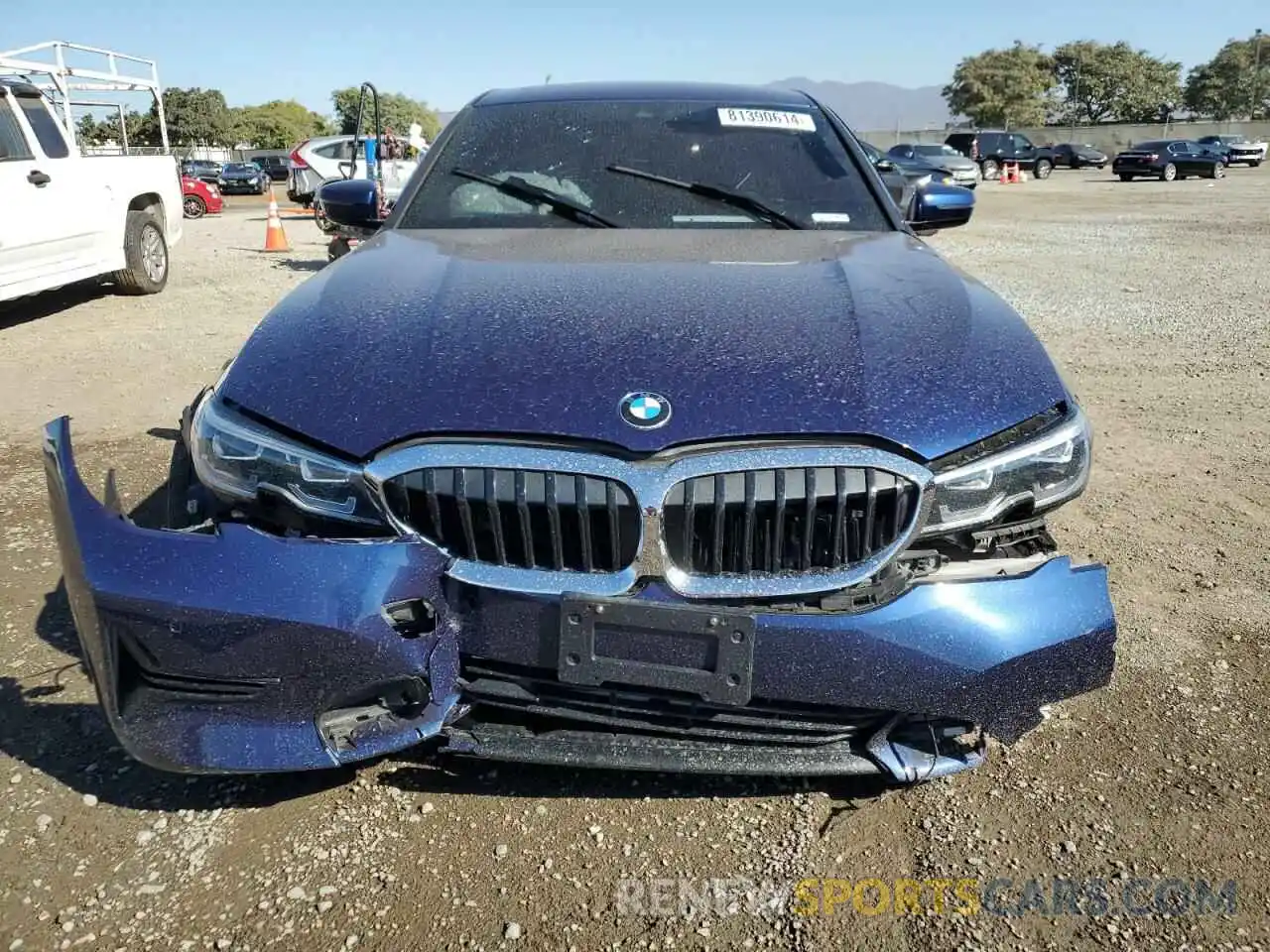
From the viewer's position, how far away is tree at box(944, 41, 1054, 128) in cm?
8038

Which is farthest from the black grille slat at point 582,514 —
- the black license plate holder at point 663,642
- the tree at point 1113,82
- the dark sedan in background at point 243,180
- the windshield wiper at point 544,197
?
the tree at point 1113,82

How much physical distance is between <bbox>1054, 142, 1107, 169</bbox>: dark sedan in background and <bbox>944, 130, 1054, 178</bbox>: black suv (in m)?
8.25

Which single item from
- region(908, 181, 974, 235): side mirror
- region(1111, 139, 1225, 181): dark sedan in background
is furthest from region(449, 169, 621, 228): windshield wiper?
region(1111, 139, 1225, 181): dark sedan in background

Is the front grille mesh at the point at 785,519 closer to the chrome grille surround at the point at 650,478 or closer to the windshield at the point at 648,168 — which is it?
the chrome grille surround at the point at 650,478

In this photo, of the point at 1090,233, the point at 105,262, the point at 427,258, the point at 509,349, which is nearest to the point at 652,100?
the point at 427,258

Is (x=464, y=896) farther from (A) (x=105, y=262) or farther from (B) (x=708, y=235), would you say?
(A) (x=105, y=262)

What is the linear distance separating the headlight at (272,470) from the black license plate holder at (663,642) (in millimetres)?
475

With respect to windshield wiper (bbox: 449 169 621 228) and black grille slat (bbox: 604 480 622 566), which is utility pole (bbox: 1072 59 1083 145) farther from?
black grille slat (bbox: 604 480 622 566)

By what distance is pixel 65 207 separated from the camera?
813 cm

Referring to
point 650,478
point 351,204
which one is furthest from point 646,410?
point 351,204

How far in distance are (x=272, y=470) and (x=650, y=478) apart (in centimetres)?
79

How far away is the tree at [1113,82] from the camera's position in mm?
84188

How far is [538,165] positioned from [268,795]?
2209 mm

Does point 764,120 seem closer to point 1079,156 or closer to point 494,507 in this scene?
point 494,507
